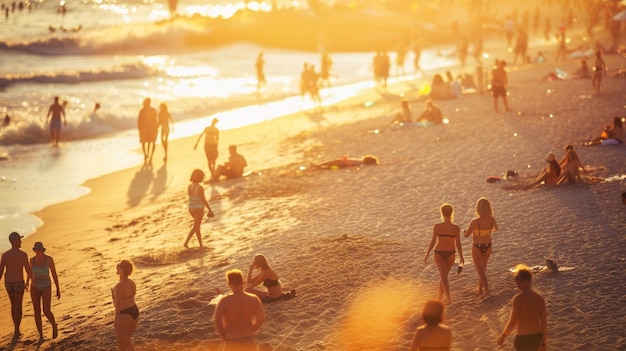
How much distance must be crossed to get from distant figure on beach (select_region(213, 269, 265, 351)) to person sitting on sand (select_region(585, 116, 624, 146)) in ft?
47.1

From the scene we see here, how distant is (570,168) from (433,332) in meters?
10.5

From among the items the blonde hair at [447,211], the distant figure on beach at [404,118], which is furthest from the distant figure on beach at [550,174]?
the distant figure on beach at [404,118]

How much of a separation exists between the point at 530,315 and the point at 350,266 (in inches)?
202

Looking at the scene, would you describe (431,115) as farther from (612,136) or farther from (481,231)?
(481,231)

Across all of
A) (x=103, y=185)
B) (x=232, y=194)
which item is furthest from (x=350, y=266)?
(x=103, y=185)

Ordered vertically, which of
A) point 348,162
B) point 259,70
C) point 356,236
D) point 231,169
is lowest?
point 356,236

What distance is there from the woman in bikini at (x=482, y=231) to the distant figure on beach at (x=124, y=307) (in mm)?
4039

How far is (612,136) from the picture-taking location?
20594mm

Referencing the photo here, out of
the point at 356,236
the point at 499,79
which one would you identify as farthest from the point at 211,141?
the point at 499,79

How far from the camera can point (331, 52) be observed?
232 ft

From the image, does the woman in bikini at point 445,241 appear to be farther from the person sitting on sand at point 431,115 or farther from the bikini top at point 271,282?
the person sitting on sand at point 431,115

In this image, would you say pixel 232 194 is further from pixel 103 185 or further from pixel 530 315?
pixel 530 315

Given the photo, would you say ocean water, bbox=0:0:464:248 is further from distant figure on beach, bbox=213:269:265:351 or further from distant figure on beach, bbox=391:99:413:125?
distant figure on beach, bbox=213:269:265:351

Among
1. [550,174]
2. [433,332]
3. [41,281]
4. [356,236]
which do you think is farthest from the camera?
[550,174]
